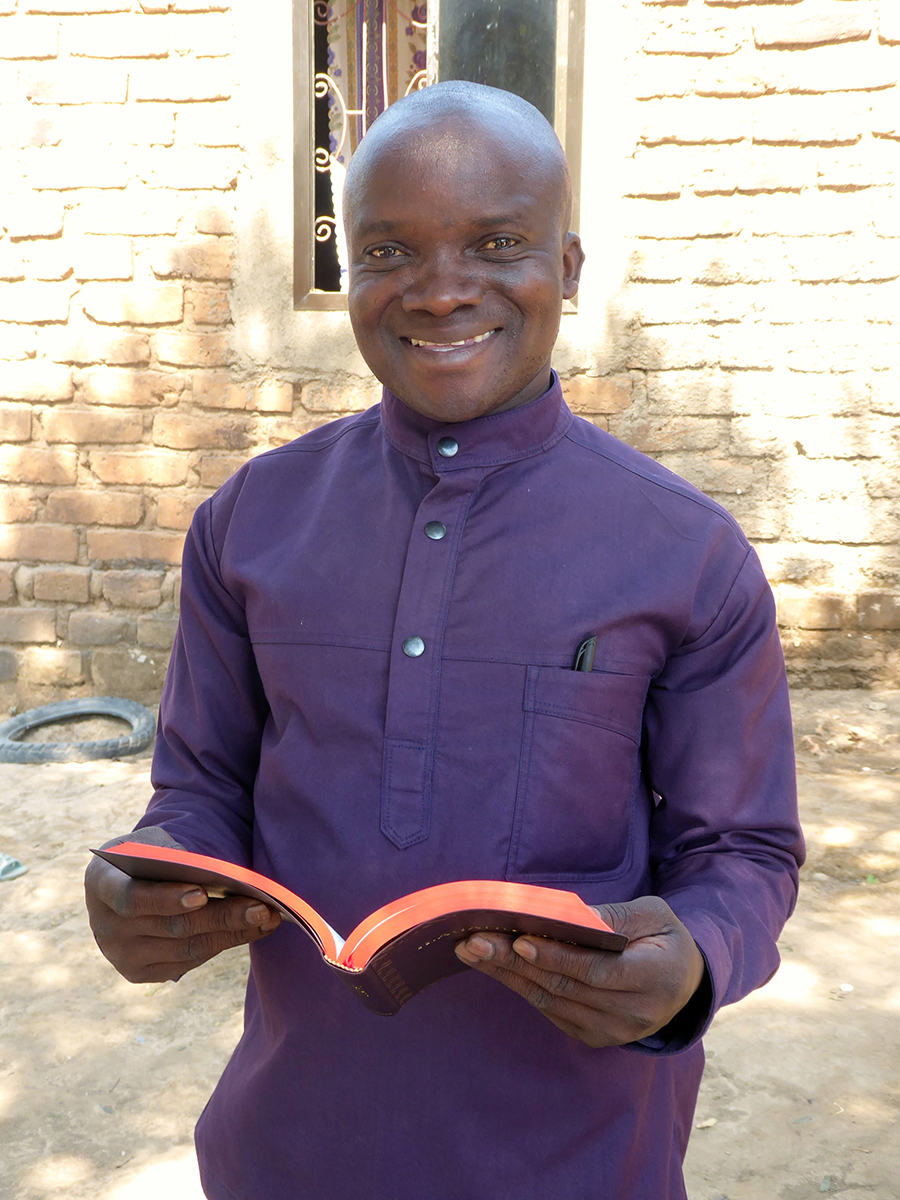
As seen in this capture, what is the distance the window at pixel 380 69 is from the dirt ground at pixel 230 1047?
2319mm

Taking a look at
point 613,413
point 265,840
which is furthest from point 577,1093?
point 613,413

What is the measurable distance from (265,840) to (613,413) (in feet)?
10.3

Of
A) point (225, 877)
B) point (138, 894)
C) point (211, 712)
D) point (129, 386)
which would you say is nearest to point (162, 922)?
point (138, 894)

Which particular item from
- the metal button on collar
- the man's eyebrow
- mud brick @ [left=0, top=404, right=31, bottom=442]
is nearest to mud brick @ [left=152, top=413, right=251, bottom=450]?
mud brick @ [left=0, top=404, right=31, bottom=442]

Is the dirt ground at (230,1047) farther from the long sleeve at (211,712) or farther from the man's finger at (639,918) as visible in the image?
the man's finger at (639,918)

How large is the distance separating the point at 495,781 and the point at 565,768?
0.24 feet

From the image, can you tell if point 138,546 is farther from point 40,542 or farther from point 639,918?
point 639,918

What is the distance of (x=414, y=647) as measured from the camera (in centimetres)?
112

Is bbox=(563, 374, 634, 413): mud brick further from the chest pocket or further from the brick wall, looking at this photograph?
the chest pocket

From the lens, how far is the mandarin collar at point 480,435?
120 cm

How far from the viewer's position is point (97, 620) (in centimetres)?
432

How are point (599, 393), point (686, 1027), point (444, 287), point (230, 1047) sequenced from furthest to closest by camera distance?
point (599, 393), point (230, 1047), point (444, 287), point (686, 1027)

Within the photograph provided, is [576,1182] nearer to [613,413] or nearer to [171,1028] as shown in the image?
[171,1028]

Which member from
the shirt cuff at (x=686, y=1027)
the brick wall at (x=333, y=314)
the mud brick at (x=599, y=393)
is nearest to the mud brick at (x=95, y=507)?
the brick wall at (x=333, y=314)
